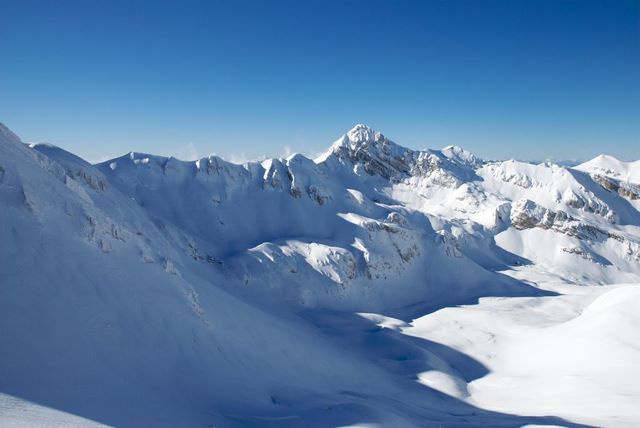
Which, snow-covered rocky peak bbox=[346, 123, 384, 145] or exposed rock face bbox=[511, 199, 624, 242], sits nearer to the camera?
exposed rock face bbox=[511, 199, 624, 242]

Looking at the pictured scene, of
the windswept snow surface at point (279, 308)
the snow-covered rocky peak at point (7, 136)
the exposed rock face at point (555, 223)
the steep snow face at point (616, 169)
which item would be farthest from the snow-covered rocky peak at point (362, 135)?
the snow-covered rocky peak at point (7, 136)

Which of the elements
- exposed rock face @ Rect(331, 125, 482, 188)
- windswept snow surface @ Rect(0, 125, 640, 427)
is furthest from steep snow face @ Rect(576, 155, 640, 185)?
exposed rock face @ Rect(331, 125, 482, 188)

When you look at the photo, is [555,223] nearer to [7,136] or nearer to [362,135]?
[362,135]

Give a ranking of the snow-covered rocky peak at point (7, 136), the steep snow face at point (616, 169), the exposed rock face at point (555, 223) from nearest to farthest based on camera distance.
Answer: the snow-covered rocky peak at point (7, 136), the exposed rock face at point (555, 223), the steep snow face at point (616, 169)

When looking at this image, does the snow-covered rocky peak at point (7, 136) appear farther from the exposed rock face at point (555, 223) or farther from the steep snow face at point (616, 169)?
the steep snow face at point (616, 169)

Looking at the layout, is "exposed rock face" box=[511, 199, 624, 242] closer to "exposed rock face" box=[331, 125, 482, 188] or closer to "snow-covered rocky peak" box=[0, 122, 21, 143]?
"exposed rock face" box=[331, 125, 482, 188]

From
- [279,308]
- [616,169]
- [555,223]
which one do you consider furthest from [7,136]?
[616,169]

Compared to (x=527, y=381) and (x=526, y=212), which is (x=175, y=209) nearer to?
(x=527, y=381)

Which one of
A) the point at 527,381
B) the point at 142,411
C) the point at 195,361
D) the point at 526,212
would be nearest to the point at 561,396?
the point at 527,381
